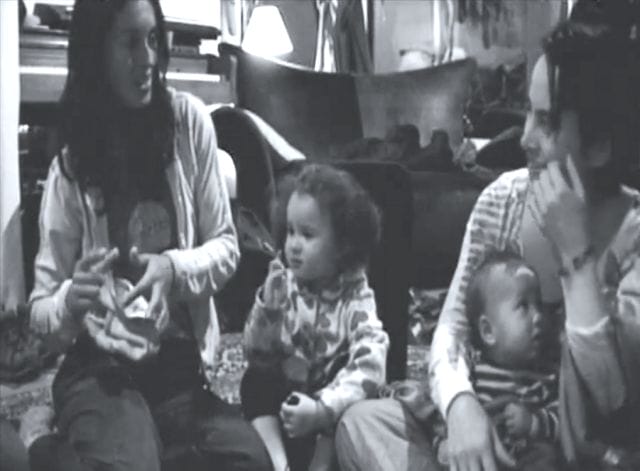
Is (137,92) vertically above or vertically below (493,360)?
above

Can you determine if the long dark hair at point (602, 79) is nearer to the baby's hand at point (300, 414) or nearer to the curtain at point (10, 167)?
the baby's hand at point (300, 414)

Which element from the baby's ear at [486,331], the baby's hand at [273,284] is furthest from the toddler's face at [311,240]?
the baby's ear at [486,331]

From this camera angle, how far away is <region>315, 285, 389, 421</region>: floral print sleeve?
2.20 ft

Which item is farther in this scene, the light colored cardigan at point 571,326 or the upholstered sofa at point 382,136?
the upholstered sofa at point 382,136

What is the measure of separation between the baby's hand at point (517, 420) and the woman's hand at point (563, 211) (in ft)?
0.32

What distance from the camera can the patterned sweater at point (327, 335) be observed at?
2.23 feet

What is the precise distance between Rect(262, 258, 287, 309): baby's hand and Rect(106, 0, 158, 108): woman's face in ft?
0.48

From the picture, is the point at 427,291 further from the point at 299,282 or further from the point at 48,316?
the point at 48,316

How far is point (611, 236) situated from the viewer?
610mm

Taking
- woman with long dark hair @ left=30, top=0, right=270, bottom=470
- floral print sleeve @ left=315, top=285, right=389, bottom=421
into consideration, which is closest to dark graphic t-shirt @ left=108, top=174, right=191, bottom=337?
woman with long dark hair @ left=30, top=0, right=270, bottom=470

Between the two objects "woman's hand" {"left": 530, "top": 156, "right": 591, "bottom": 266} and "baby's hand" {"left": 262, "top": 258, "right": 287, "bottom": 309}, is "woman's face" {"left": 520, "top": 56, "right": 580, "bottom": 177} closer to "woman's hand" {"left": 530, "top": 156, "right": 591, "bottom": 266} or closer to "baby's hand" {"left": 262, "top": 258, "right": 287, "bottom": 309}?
"woman's hand" {"left": 530, "top": 156, "right": 591, "bottom": 266}

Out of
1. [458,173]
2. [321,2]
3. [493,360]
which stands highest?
[321,2]

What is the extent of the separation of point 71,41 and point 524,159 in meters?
0.31

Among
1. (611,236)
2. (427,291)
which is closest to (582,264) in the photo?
(611,236)
